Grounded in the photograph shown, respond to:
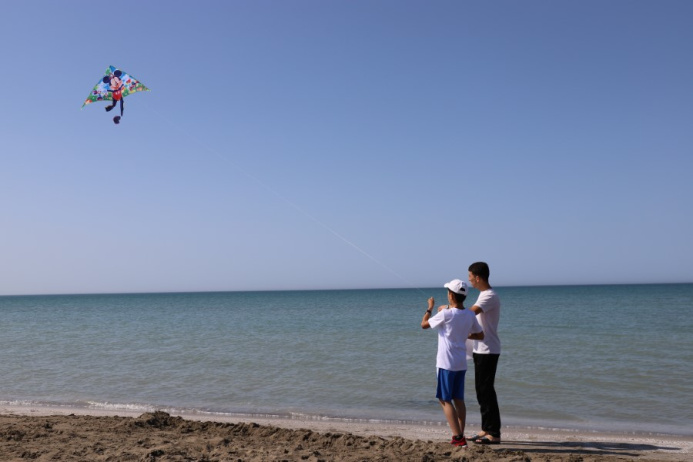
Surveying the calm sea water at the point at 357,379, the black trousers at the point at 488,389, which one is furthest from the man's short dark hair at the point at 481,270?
the calm sea water at the point at 357,379

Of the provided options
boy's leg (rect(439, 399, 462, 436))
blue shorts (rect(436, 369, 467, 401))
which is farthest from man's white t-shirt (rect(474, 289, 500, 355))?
boy's leg (rect(439, 399, 462, 436))

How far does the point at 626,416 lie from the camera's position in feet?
23.3

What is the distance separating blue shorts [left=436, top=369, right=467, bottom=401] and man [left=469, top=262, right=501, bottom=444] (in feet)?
1.04

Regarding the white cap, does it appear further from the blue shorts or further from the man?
the blue shorts

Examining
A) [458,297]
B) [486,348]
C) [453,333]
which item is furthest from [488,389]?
[458,297]

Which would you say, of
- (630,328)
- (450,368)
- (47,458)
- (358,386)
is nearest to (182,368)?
(358,386)

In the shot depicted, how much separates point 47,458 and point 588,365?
32.5 feet

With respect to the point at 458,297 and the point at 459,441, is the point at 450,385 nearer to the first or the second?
the point at 459,441

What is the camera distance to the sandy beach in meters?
4.65

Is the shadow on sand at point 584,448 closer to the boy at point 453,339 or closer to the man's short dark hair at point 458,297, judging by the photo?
the boy at point 453,339

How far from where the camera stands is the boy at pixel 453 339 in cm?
480

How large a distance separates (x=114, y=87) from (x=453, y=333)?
8.08 m

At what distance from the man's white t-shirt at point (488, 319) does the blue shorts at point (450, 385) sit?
411 millimetres

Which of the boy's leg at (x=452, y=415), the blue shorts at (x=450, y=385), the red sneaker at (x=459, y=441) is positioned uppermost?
the blue shorts at (x=450, y=385)
